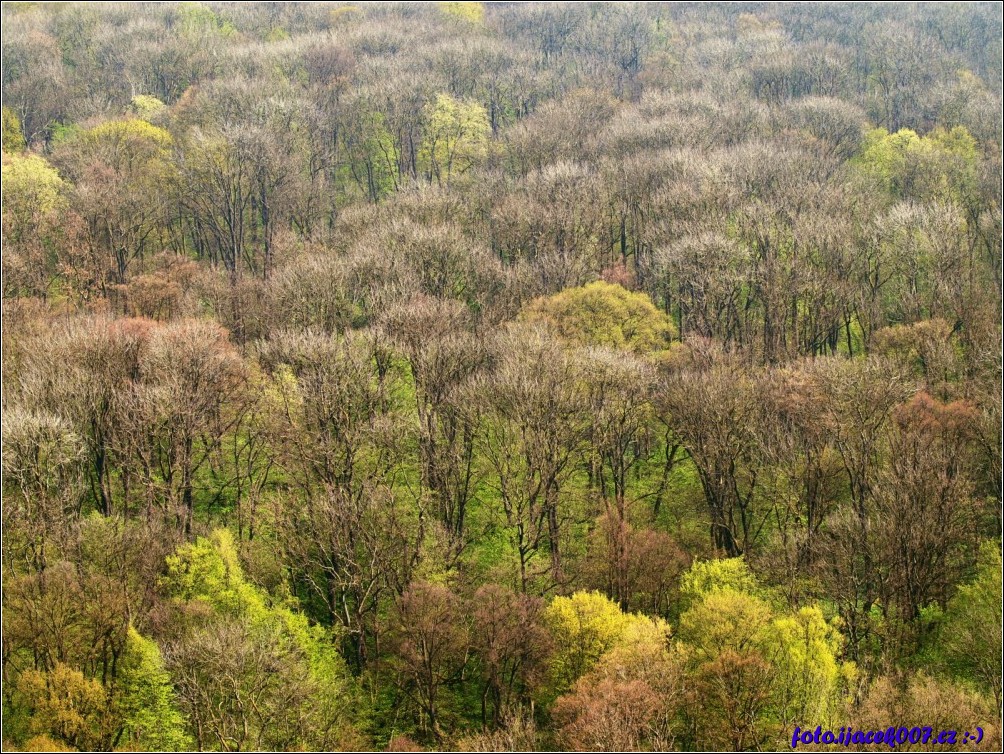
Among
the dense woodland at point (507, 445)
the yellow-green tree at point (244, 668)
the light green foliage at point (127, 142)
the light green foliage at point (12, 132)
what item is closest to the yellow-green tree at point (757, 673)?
the dense woodland at point (507, 445)

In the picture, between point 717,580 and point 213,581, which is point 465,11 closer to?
point 717,580

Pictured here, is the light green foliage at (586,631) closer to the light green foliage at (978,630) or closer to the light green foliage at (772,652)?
the light green foliage at (772,652)

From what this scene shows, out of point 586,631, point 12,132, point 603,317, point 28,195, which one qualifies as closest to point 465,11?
point 12,132

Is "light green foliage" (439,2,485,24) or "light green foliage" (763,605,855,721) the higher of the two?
"light green foliage" (439,2,485,24)

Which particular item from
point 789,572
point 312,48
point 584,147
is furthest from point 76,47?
point 789,572

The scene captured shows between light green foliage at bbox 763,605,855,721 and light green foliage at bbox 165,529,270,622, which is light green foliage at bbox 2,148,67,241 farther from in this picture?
light green foliage at bbox 763,605,855,721

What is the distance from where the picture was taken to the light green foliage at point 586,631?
1807 inches

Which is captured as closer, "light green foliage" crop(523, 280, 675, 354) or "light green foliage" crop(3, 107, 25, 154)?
"light green foliage" crop(523, 280, 675, 354)

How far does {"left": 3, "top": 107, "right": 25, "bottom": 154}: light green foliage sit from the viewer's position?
355 ft

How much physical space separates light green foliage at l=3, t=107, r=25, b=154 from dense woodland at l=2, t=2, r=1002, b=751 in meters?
15.2

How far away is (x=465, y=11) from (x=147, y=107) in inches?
2737

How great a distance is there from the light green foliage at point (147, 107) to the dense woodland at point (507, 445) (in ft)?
30.2

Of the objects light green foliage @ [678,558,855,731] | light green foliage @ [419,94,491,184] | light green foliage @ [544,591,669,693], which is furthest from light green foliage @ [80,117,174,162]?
light green foliage @ [678,558,855,731]

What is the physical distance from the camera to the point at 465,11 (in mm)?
159250
